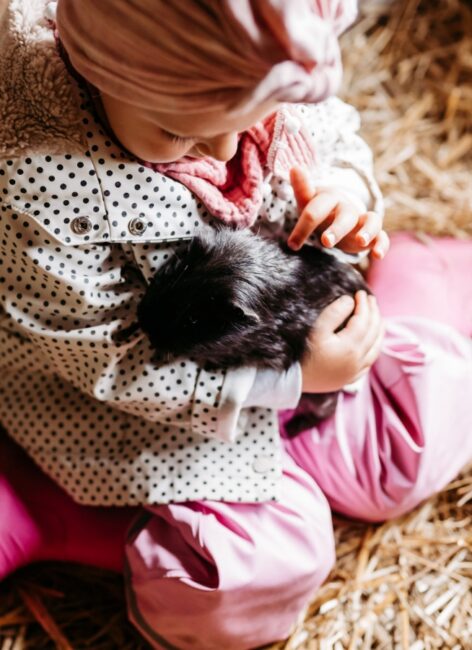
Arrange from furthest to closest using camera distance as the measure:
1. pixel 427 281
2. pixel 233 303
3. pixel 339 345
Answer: pixel 427 281 → pixel 339 345 → pixel 233 303

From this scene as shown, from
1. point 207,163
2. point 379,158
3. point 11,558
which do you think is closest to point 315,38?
point 207,163

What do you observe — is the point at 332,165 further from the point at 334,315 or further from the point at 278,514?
the point at 278,514

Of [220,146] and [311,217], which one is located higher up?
[220,146]

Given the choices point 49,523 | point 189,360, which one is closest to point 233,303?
point 189,360

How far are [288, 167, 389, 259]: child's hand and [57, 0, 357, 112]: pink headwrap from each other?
23 cm

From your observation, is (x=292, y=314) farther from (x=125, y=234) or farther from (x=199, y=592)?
(x=199, y=592)

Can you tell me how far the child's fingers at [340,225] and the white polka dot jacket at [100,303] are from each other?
0.29ft

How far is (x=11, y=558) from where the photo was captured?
3.51 ft

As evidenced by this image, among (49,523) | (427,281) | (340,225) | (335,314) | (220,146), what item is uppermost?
(220,146)

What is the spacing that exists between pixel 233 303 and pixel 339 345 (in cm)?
17

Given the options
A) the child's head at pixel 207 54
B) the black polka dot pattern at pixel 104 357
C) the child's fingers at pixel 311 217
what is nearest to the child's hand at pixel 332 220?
the child's fingers at pixel 311 217

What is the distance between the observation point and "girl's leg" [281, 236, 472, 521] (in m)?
1.05

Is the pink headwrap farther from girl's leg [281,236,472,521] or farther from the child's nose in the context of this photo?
girl's leg [281,236,472,521]

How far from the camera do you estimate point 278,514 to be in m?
1.00
